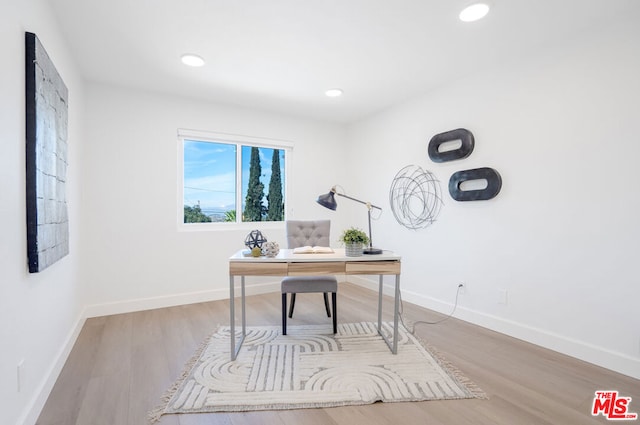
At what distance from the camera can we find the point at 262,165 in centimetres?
409

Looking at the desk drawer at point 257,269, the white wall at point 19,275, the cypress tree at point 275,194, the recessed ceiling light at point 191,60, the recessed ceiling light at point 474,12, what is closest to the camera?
the white wall at point 19,275

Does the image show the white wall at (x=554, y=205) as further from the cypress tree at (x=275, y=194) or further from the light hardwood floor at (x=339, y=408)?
the cypress tree at (x=275, y=194)

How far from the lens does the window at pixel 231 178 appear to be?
362 cm

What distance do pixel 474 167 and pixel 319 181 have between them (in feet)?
7.09

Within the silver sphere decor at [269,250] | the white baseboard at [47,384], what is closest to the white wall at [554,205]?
the silver sphere decor at [269,250]

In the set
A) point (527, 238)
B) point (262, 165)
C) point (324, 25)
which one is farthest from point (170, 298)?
point (527, 238)

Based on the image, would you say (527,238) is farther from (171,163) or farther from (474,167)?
(171,163)

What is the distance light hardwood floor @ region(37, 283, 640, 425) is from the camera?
5.10ft

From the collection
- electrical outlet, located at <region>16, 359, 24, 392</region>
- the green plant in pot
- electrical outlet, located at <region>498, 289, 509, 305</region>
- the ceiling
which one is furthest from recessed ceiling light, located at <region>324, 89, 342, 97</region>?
electrical outlet, located at <region>16, 359, 24, 392</region>

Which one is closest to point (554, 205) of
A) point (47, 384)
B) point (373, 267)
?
point (373, 267)

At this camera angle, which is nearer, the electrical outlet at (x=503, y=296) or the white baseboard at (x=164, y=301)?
the electrical outlet at (x=503, y=296)

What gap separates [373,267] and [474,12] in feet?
6.05

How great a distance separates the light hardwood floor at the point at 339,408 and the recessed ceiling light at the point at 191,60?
2370 millimetres

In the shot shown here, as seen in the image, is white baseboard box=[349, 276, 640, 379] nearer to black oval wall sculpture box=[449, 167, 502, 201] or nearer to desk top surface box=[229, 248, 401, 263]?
black oval wall sculpture box=[449, 167, 502, 201]
